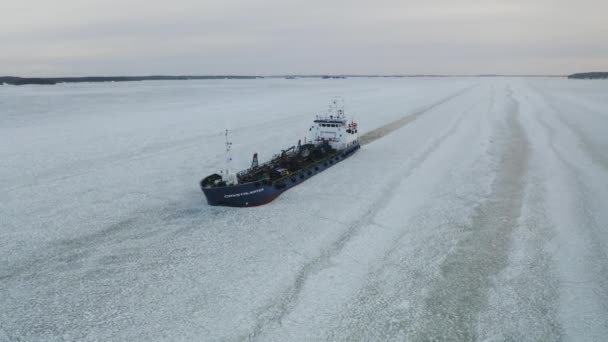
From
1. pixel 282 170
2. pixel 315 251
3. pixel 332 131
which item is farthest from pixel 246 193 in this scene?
pixel 332 131

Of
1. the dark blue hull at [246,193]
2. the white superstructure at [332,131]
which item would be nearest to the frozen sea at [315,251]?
the dark blue hull at [246,193]

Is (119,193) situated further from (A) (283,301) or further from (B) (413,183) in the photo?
(B) (413,183)

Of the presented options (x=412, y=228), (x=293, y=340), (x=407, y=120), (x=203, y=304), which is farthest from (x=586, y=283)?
(x=407, y=120)

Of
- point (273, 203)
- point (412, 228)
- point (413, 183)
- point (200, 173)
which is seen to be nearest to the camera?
point (412, 228)

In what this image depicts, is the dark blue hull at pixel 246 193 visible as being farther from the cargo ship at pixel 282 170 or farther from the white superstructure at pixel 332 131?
Result: the white superstructure at pixel 332 131

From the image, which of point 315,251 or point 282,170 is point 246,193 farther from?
point 315,251

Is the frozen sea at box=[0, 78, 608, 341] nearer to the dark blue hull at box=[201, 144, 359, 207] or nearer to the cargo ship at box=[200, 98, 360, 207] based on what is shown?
the dark blue hull at box=[201, 144, 359, 207]

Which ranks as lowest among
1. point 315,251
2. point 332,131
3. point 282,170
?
point 315,251
